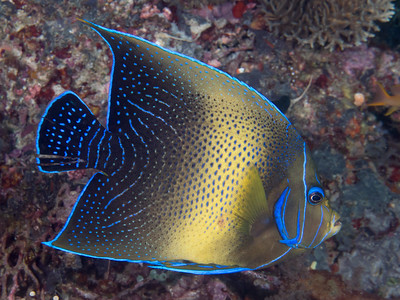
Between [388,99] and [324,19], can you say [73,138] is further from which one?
[388,99]

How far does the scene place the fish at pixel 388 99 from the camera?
3.36 metres

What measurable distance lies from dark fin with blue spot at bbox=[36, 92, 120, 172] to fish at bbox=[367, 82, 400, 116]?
131 inches

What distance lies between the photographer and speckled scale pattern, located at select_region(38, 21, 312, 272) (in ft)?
5.26

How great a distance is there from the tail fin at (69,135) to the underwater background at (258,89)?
4.16ft

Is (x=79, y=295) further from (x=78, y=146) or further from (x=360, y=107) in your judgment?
(x=360, y=107)

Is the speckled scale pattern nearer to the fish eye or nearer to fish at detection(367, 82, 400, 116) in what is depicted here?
the fish eye

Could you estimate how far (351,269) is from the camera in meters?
3.51

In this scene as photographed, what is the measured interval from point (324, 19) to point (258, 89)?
4.41ft

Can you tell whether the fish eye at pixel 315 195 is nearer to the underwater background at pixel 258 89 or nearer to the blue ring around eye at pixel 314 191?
the blue ring around eye at pixel 314 191

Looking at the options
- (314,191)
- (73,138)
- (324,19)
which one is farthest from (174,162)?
(324,19)

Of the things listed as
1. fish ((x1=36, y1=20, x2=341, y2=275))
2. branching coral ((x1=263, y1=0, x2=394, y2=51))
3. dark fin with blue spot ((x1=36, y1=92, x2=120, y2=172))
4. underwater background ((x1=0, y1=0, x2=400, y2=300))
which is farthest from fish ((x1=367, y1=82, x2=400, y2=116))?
dark fin with blue spot ((x1=36, y1=92, x2=120, y2=172))

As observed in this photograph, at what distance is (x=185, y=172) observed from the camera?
160 centimetres

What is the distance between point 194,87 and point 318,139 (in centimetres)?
228

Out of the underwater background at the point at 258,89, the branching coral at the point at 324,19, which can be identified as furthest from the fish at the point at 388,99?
the branching coral at the point at 324,19
